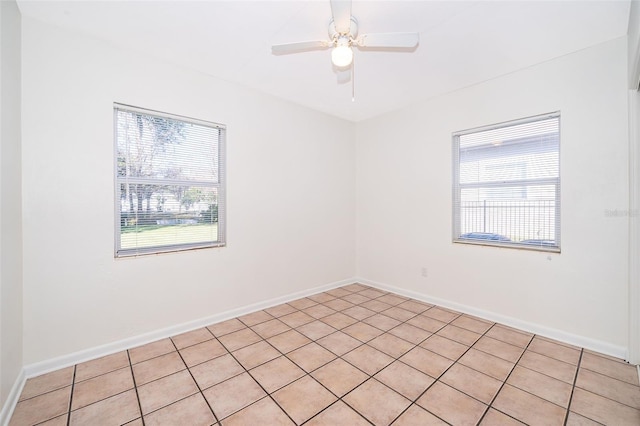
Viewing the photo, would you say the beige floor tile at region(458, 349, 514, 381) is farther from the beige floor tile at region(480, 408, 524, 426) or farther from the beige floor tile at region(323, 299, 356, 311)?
the beige floor tile at region(323, 299, 356, 311)

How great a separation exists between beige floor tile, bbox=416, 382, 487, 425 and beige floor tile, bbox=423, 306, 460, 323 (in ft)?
4.13

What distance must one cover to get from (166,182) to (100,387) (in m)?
1.72

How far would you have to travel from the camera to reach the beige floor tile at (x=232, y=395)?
1.75 m

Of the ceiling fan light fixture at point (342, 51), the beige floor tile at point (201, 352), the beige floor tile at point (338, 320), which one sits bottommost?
the beige floor tile at point (201, 352)

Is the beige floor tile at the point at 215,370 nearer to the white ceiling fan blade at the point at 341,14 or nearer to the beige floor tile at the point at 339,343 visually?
the beige floor tile at the point at 339,343

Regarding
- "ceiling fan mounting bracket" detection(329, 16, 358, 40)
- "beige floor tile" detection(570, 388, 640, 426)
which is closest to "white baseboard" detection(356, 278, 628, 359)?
"beige floor tile" detection(570, 388, 640, 426)

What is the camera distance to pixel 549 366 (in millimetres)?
2180

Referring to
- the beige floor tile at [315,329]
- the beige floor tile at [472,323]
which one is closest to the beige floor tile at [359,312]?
the beige floor tile at [315,329]

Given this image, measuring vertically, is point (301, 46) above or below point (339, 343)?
above

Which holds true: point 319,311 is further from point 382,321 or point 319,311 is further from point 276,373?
point 276,373

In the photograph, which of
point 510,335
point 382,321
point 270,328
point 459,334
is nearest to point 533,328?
point 510,335

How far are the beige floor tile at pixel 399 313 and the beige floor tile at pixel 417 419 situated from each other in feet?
4.62

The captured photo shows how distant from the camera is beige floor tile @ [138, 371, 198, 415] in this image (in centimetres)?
179

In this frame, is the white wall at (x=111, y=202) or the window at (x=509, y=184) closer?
the white wall at (x=111, y=202)
